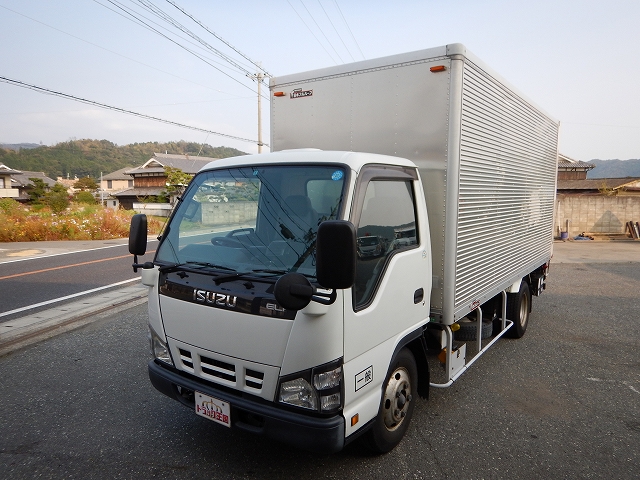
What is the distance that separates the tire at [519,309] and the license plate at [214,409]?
406 cm

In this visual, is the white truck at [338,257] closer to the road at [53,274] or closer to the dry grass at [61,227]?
the road at [53,274]

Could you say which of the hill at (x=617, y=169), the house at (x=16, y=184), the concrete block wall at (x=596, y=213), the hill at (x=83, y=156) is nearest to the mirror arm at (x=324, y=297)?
the concrete block wall at (x=596, y=213)

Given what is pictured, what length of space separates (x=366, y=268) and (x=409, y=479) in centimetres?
143

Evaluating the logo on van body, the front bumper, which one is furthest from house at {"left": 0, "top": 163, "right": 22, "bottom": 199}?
the front bumper

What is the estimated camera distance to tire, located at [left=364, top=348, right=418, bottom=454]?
287 cm

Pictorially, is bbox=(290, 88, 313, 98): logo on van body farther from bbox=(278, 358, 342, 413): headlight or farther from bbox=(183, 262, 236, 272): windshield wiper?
bbox=(278, 358, 342, 413): headlight

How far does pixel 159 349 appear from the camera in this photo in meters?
3.03

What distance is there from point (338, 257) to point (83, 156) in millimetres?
111906

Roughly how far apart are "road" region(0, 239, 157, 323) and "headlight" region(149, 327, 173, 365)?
4.85 metres

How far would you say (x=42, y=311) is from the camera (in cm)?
689

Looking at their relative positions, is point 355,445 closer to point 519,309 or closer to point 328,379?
point 328,379

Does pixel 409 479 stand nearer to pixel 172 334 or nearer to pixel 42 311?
pixel 172 334

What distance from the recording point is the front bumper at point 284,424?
2.32m

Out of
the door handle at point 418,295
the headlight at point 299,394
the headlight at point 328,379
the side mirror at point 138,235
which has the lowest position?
the headlight at point 299,394
